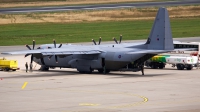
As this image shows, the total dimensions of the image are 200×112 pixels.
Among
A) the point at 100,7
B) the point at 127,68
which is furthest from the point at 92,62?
the point at 100,7

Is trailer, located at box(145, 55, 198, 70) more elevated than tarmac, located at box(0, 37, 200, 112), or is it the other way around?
trailer, located at box(145, 55, 198, 70)

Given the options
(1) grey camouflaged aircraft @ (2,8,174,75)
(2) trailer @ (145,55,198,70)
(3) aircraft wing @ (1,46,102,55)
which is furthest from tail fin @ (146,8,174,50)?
(3) aircraft wing @ (1,46,102,55)

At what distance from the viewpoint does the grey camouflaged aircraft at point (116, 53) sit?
Result: 57500 millimetres

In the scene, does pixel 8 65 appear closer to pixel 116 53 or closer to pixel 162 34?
pixel 116 53

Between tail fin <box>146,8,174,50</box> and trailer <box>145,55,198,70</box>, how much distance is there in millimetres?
5820

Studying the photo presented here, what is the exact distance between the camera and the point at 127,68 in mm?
58781

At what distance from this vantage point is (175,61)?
210 feet

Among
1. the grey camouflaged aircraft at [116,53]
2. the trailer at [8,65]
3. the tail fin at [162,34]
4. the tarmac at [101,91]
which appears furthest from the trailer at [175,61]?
the trailer at [8,65]

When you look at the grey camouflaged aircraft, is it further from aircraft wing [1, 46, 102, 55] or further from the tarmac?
the tarmac

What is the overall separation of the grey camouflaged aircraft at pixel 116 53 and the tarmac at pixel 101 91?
111cm

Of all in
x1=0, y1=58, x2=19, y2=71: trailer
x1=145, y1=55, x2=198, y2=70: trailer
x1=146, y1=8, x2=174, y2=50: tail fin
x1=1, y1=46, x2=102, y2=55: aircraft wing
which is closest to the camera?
x1=146, y1=8, x2=174, y2=50: tail fin

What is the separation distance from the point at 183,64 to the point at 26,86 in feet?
69.0

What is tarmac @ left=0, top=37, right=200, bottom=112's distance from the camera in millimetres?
37219

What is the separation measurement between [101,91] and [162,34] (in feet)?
47.1
